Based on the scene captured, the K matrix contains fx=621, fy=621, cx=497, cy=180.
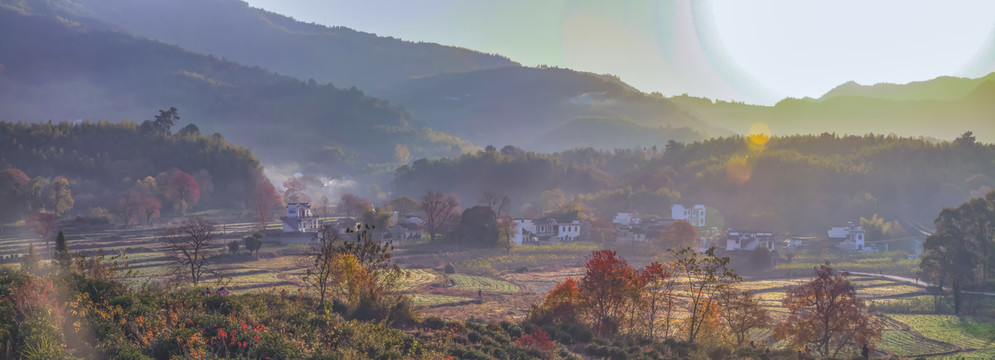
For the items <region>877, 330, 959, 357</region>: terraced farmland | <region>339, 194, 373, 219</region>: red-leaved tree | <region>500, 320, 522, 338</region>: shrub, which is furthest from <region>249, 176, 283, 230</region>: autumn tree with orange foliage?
<region>877, 330, 959, 357</region>: terraced farmland

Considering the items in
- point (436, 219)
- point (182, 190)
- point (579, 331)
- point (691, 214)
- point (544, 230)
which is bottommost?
point (579, 331)

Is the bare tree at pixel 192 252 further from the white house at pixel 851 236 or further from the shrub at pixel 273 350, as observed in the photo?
the white house at pixel 851 236

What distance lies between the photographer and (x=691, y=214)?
8538 cm

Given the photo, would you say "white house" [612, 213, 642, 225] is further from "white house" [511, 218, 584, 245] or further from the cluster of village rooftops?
"white house" [511, 218, 584, 245]

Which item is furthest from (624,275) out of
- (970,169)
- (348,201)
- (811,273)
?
(970,169)

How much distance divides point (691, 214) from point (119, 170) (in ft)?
263

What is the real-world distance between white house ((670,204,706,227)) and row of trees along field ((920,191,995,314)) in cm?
3763

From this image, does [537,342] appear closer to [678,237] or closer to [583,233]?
[678,237]

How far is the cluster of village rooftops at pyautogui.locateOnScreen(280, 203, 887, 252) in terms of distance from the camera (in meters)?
64.1

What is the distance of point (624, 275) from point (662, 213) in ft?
228

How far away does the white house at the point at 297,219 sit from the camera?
219ft

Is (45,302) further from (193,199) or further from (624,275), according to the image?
(193,199)

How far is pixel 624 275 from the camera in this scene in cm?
2536

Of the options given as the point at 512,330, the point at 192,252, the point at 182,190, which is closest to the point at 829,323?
the point at 512,330
